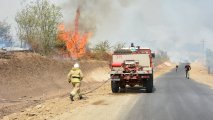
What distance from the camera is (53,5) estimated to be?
5122 centimetres

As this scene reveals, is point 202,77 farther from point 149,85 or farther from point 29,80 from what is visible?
point 149,85

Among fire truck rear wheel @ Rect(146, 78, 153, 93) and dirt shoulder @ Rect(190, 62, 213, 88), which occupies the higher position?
fire truck rear wheel @ Rect(146, 78, 153, 93)

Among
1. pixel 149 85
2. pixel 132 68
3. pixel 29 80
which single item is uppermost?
pixel 132 68

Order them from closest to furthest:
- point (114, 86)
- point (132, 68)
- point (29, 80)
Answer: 1. point (132, 68)
2. point (114, 86)
3. point (29, 80)

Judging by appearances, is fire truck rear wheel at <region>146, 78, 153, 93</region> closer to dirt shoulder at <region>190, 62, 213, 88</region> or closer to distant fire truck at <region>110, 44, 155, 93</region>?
distant fire truck at <region>110, 44, 155, 93</region>

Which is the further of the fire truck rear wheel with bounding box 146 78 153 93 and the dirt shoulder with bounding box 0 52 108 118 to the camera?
the fire truck rear wheel with bounding box 146 78 153 93

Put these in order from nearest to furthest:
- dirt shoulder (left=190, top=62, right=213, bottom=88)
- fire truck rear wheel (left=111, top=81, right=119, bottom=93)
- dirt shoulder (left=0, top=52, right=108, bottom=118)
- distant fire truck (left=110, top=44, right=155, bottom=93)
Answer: dirt shoulder (left=0, top=52, right=108, bottom=118), distant fire truck (left=110, top=44, right=155, bottom=93), fire truck rear wheel (left=111, top=81, right=119, bottom=93), dirt shoulder (left=190, top=62, right=213, bottom=88)

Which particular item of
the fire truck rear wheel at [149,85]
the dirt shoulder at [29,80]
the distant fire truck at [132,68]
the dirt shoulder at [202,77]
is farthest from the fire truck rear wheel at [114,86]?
the dirt shoulder at [202,77]

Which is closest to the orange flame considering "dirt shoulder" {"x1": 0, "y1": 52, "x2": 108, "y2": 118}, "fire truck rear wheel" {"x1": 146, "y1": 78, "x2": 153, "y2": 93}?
"dirt shoulder" {"x1": 0, "y1": 52, "x2": 108, "y2": 118}

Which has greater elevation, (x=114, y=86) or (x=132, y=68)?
(x=132, y=68)

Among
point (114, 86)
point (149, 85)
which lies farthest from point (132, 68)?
point (114, 86)

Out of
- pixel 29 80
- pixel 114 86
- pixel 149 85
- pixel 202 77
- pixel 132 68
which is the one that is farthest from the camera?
pixel 202 77

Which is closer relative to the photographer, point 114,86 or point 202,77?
point 114,86

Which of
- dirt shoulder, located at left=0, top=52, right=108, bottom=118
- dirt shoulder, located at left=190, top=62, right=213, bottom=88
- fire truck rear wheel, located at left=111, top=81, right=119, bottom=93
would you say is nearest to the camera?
dirt shoulder, located at left=0, top=52, right=108, bottom=118
